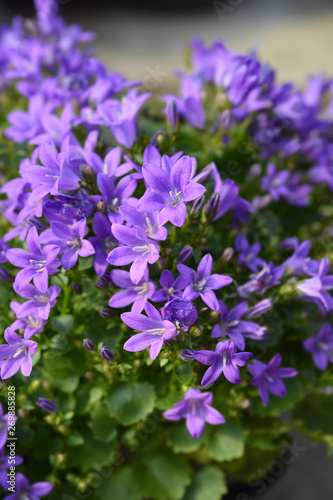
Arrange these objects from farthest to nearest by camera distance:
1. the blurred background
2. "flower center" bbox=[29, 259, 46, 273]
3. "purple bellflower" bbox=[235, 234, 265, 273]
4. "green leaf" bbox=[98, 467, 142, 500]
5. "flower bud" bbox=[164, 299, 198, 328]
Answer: the blurred background, "green leaf" bbox=[98, 467, 142, 500], "purple bellflower" bbox=[235, 234, 265, 273], "flower center" bbox=[29, 259, 46, 273], "flower bud" bbox=[164, 299, 198, 328]

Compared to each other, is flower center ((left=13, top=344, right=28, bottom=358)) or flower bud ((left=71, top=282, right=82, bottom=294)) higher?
flower bud ((left=71, top=282, right=82, bottom=294))

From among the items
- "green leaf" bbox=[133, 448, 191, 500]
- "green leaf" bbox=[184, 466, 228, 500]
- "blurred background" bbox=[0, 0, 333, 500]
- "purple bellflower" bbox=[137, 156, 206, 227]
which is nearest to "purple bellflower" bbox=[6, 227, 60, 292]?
"purple bellflower" bbox=[137, 156, 206, 227]

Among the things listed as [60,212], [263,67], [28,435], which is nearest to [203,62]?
[263,67]

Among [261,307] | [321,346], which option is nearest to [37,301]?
[261,307]

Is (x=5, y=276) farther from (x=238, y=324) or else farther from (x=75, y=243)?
(x=238, y=324)

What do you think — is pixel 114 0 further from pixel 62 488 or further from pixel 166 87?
pixel 62 488

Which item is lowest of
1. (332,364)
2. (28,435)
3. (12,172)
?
(28,435)

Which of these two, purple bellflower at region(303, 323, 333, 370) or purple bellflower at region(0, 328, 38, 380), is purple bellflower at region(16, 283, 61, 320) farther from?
purple bellflower at region(303, 323, 333, 370)
